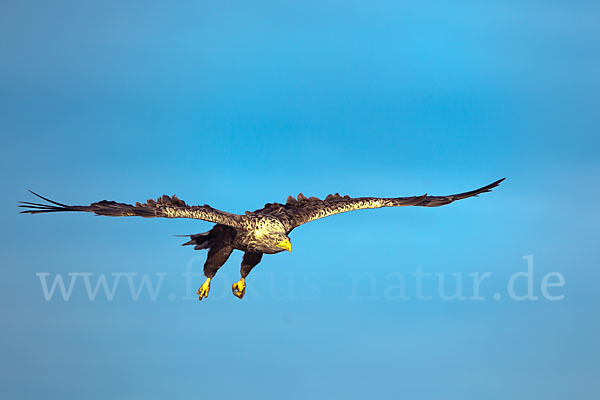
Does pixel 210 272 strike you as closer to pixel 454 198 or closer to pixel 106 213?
pixel 106 213

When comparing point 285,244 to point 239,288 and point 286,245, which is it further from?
point 239,288

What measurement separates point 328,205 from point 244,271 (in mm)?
3759

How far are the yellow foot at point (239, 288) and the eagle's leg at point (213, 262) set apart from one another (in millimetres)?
831

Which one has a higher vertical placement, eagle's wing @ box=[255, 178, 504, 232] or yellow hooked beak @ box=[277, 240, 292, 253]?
eagle's wing @ box=[255, 178, 504, 232]

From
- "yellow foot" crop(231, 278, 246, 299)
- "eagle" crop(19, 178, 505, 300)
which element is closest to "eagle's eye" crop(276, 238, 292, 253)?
"eagle" crop(19, 178, 505, 300)

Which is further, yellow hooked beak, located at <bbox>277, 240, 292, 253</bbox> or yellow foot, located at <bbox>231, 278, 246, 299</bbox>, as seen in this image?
yellow foot, located at <bbox>231, 278, 246, 299</bbox>

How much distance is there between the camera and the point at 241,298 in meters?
39.1

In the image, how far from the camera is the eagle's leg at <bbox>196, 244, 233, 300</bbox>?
3838 centimetres

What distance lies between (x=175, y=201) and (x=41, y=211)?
Result: 4075 millimetres

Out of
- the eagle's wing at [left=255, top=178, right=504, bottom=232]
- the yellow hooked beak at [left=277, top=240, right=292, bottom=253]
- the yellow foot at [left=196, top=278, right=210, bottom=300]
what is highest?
the eagle's wing at [left=255, top=178, right=504, bottom=232]

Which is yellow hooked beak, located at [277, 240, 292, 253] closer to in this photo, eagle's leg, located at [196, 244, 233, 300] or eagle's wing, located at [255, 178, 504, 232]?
eagle's wing, located at [255, 178, 504, 232]

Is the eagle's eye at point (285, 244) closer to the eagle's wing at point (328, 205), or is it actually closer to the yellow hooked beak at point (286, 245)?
the yellow hooked beak at point (286, 245)

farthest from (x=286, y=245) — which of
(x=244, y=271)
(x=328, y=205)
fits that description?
(x=328, y=205)

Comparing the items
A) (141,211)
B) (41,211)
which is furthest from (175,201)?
(41,211)
